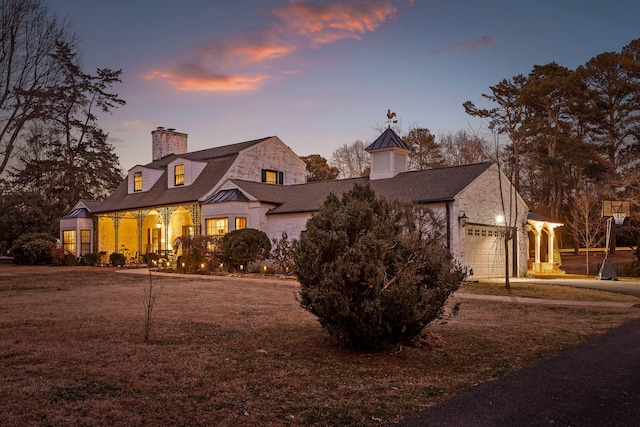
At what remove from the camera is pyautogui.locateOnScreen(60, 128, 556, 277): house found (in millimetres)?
20734

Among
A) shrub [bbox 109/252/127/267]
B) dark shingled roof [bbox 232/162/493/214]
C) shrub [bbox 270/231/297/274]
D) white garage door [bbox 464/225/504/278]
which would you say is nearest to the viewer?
dark shingled roof [bbox 232/162/493/214]

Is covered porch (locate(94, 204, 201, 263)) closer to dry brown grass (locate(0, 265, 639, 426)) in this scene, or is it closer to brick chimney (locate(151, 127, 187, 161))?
brick chimney (locate(151, 127, 187, 161))

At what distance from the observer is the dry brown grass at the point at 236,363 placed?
443 centimetres

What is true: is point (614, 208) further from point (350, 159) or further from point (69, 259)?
point (69, 259)

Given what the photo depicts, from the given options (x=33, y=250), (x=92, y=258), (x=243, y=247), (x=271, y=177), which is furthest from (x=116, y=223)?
(x=243, y=247)

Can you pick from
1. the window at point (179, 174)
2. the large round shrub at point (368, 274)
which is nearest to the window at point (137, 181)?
the window at point (179, 174)

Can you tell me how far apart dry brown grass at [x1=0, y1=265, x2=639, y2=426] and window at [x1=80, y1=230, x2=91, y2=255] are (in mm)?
22862

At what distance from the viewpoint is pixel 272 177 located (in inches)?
1175

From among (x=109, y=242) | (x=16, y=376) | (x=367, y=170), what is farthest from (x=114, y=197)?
(x=16, y=376)

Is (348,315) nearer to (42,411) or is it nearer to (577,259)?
(42,411)

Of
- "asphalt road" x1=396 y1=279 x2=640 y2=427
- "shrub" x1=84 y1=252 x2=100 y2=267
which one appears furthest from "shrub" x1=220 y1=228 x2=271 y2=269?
"asphalt road" x1=396 y1=279 x2=640 y2=427

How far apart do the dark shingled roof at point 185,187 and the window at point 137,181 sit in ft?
1.73

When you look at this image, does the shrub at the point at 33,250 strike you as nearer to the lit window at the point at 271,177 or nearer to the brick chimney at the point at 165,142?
the brick chimney at the point at 165,142

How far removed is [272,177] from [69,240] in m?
14.3
